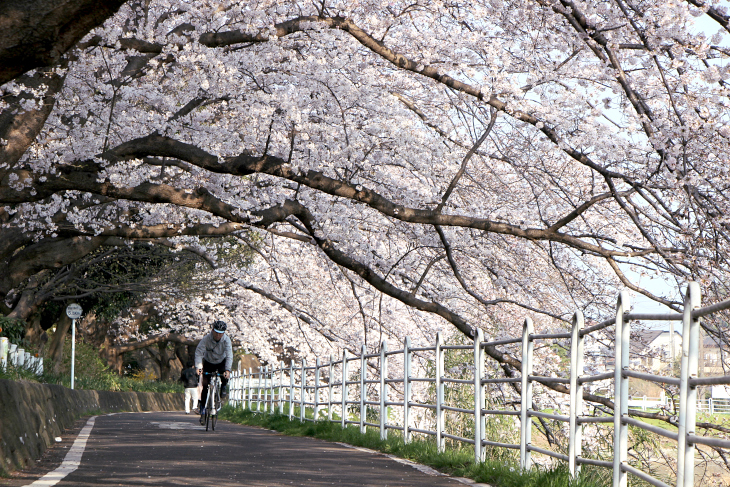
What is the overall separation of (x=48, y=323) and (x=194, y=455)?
2098 cm

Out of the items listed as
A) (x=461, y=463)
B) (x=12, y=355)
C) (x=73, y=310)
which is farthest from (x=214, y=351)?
(x=73, y=310)

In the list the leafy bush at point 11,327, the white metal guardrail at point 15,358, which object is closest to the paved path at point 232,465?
the white metal guardrail at point 15,358

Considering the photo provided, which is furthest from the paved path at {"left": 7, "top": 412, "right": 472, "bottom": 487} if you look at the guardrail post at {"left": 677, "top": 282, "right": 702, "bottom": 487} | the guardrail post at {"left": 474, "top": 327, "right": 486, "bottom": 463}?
the guardrail post at {"left": 677, "top": 282, "right": 702, "bottom": 487}

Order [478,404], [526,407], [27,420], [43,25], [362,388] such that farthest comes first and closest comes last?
1. [362,388]
2. [27,420]
3. [478,404]
4. [526,407]
5. [43,25]

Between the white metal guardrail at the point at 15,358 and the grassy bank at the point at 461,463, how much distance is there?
5.20m

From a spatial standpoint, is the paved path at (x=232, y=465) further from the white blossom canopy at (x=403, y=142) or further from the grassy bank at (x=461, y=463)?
the white blossom canopy at (x=403, y=142)

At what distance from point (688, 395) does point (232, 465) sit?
5782 mm

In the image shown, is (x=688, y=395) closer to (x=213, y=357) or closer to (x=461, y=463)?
(x=461, y=463)

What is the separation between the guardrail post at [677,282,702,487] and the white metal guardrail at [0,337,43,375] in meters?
10.6

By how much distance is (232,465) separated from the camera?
29.1 ft

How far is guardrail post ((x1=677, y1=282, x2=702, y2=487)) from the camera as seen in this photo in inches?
165

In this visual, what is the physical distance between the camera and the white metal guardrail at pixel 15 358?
44.7 feet

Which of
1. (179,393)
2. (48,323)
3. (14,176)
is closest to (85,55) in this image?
(14,176)

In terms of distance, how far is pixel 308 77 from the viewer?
11906 mm
